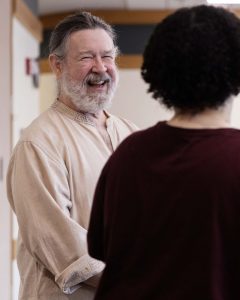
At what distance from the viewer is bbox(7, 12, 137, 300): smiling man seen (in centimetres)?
167

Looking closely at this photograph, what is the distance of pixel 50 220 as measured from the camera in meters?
1.67

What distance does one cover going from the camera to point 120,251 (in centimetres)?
116

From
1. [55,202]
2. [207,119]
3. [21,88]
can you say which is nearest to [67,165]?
[55,202]

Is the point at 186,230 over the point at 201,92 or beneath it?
beneath

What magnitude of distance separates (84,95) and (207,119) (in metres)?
0.76

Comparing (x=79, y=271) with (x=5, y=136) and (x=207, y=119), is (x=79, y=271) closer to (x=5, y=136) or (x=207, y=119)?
(x=207, y=119)

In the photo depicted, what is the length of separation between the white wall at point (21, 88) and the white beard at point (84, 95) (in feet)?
6.26

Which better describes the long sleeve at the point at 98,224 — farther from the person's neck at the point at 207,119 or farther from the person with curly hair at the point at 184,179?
the person's neck at the point at 207,119

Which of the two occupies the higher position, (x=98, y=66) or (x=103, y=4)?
(x=103, y=4)

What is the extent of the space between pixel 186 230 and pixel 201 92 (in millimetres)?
249

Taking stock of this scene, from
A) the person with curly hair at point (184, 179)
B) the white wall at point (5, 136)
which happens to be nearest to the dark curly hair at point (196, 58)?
the person with curly hair at point (184, 179)

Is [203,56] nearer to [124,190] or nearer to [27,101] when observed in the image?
[124,190]

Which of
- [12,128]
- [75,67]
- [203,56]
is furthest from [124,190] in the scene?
[12,128]

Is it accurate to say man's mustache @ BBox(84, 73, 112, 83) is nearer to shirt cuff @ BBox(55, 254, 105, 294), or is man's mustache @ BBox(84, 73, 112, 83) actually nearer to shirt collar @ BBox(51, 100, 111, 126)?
shirt collar @ BBox(51, 100, 111, 126)
